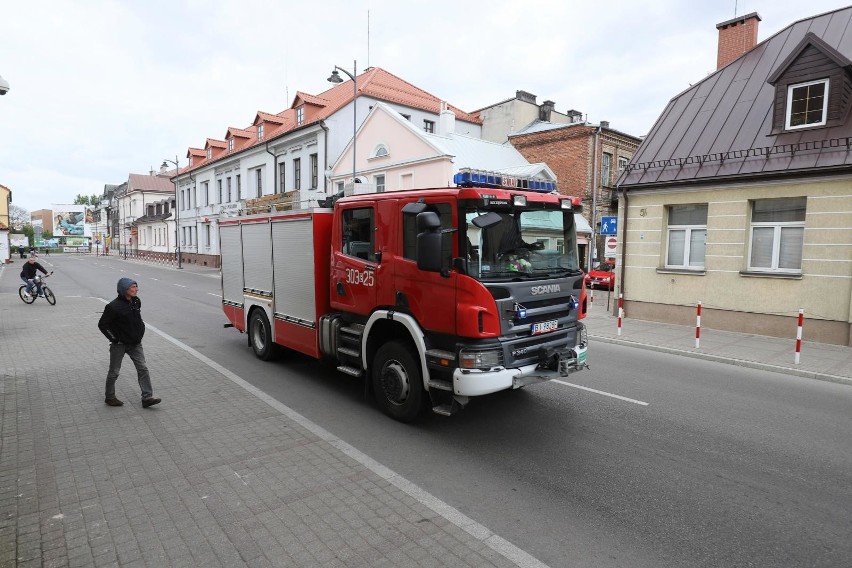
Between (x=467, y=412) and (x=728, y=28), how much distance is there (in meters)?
17.1

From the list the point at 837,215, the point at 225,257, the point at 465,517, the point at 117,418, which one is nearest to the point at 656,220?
the point at 837,215

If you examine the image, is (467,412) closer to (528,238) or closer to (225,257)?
(528,238)

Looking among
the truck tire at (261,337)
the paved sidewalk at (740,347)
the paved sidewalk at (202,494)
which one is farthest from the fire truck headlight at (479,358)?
the paved sidewalk at (740,347)

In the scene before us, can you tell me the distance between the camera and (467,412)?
249 inches

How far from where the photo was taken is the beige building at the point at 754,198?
11078 millimetres

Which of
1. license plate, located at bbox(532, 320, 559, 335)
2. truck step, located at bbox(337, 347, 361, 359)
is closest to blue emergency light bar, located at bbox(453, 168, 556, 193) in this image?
license plate, located at bbox(532, 320, 559, 335)

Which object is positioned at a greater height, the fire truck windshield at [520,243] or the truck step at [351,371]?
the fire truck windshield at [520,243]

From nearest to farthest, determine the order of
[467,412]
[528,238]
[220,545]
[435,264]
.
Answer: [220,545]
[435,264]
[528,238]
[467,412]

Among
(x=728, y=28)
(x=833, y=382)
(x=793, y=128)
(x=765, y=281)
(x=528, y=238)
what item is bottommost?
(x=833, y=382)

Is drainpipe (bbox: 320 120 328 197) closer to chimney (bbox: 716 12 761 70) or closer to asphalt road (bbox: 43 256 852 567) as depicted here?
chimney (bbox: 716 12 761 70)

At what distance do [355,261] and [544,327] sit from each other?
255 centimetres

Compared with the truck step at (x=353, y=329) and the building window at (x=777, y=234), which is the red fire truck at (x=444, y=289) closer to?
the truck step at (x=353, y=329)

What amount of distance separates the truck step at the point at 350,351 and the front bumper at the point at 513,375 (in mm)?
1826

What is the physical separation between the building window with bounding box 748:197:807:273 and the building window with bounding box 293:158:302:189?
87.2 ft
